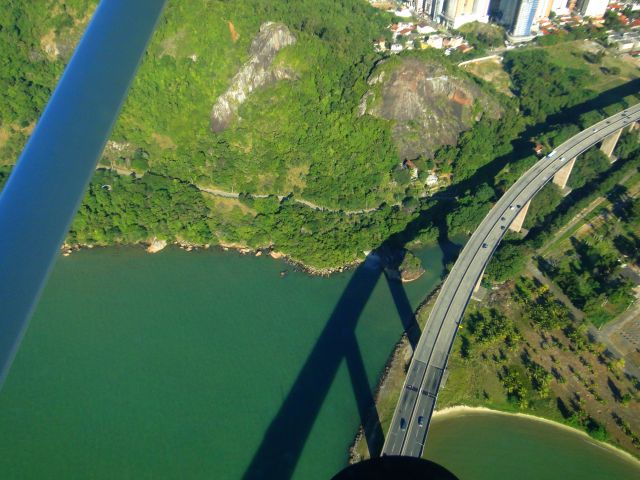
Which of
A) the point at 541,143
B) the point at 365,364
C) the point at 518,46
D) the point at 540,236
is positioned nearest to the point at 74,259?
the point at 365,364

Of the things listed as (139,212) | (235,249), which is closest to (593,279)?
(235,249)

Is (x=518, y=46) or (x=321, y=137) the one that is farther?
(x=518, y=46)

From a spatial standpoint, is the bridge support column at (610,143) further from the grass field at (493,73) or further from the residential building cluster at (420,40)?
the residential building cluster at (420,40)

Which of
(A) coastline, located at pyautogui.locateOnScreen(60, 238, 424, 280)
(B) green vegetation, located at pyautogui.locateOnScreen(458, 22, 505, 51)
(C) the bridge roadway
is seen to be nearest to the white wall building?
(B) green vegetation, located at pyautogui.locateOnScreen(458, 22, 505, 51)

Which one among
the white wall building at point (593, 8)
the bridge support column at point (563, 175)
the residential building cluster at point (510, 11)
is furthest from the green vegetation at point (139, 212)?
the white wall building at point (593, 8)

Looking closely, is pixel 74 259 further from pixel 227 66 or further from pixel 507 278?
pixel 507 278

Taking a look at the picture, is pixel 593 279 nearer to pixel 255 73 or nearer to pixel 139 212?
pixel 255 73
